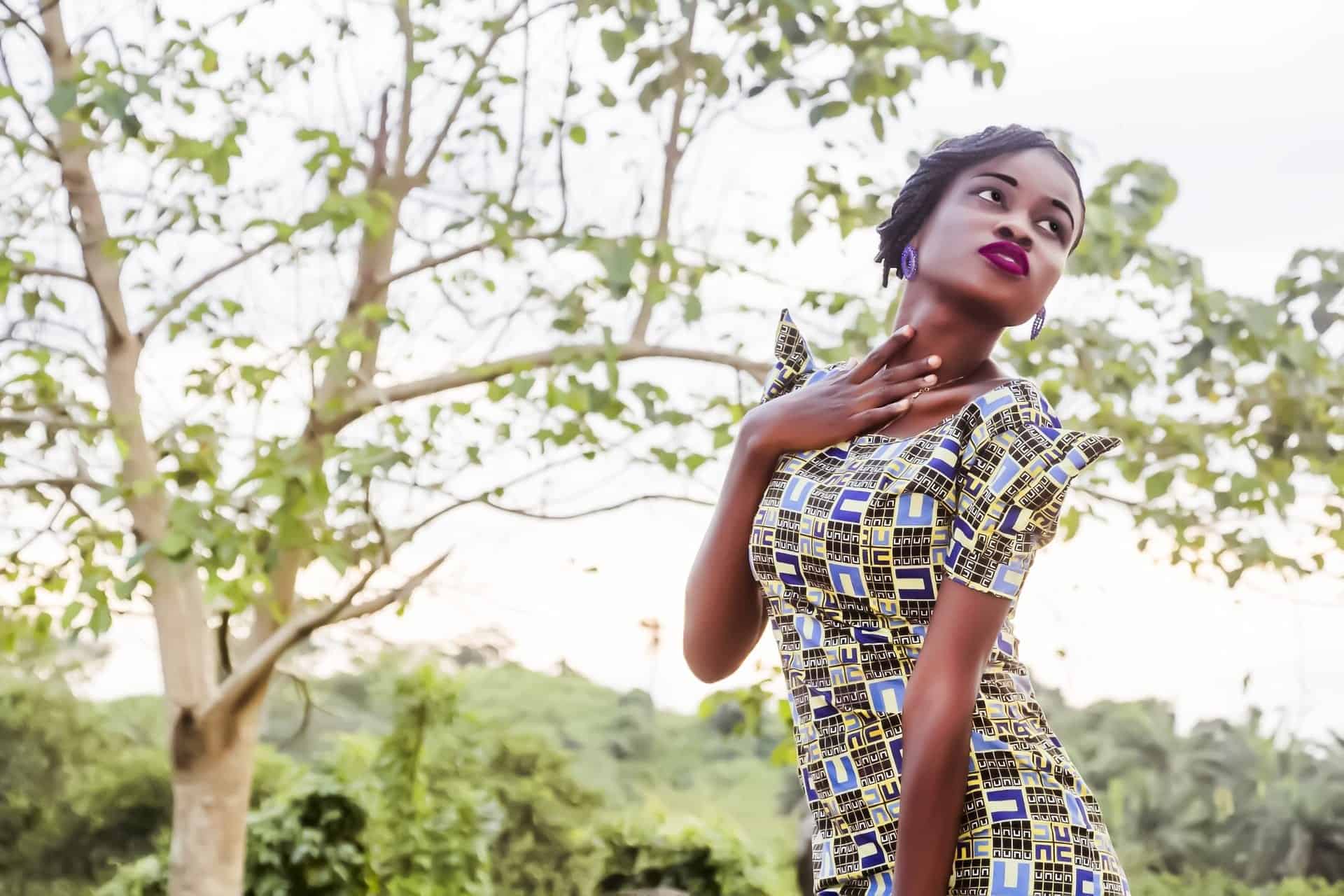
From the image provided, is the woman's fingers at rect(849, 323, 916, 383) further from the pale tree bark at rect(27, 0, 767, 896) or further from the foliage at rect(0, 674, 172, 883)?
the foliage at rect(0, 674, 172, 883)

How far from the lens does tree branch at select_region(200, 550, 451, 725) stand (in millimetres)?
4840

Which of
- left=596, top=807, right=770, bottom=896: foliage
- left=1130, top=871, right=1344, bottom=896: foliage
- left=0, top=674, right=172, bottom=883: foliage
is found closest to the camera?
left=596, top=807, right=770, bottom=896: foliage

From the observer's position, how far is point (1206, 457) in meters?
4.39

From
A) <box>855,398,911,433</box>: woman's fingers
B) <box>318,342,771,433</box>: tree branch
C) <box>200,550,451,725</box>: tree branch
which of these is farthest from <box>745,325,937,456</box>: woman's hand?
<box>200,550,451,725</box>: tree branch

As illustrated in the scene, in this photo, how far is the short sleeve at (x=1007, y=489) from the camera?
1305 mm

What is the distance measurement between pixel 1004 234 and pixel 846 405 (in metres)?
0.24

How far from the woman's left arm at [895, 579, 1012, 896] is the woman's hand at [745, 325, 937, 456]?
0.76ft

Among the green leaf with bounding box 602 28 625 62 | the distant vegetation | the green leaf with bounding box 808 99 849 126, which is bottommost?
the distant vegetation

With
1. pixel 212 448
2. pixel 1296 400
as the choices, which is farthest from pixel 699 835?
pixel 1296 400

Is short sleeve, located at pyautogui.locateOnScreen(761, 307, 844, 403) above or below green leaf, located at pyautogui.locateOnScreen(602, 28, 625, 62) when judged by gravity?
below

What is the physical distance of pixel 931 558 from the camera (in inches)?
52.9

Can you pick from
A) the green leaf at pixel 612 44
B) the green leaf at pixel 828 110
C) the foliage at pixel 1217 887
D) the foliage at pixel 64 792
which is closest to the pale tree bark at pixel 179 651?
the green leaf at pixel 612 44

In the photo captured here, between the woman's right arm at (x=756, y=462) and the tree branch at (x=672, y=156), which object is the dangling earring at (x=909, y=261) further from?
the tree branch at (x=672, y=156)

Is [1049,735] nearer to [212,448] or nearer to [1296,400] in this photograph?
[1296,400]
